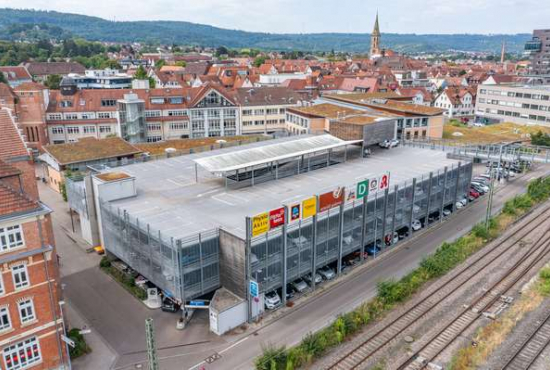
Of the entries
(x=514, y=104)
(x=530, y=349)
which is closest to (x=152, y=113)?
(x=530, y=349)

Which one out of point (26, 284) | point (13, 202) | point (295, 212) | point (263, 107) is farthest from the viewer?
point (263, 107)

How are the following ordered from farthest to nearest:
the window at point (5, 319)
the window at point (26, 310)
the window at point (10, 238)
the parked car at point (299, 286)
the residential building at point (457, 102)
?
the residential building at point (457, 102)
the parked car at point (299, 286)
the window at point (26, 310)
the window at point (5, 319)
the window at point (10, 238)

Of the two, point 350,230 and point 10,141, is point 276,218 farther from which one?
point 10,141

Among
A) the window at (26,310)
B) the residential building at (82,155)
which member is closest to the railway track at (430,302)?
the window at (26,310)

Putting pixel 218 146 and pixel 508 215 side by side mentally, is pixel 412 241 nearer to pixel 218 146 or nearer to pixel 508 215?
pixel 508 215

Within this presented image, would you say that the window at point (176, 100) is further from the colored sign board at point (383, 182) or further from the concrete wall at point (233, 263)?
the concrete wall at point (233, 263)

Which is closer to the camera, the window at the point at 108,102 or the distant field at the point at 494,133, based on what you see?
the window at the point at 108,102

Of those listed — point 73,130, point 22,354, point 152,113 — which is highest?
point 152,113

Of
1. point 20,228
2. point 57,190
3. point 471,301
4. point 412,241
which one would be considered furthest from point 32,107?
point 471,301
